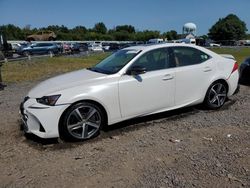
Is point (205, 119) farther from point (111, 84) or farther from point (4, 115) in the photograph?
point (4, 115)

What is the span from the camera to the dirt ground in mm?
3898

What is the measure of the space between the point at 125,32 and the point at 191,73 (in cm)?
10763

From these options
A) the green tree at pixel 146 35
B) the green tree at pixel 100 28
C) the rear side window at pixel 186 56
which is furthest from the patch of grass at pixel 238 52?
the green tree at pixel 100 28

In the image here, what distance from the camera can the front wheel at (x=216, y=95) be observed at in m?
6.68

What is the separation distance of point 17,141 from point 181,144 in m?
2.64

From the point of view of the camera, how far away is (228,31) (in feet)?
382

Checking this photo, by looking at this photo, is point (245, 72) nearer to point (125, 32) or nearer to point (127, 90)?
point (127, 90)

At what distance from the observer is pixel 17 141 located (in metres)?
5.39

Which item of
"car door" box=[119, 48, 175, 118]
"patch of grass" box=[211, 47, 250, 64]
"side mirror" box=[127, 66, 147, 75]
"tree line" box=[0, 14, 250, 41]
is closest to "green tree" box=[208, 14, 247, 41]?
"tree line" box=[0, 14, 250, 41]

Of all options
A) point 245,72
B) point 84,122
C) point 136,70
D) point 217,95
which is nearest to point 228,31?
point 245,72

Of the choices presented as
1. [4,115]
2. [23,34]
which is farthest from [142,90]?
[23,34]

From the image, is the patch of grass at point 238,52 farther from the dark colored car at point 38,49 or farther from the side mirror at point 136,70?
the dark colored car at point 38,49

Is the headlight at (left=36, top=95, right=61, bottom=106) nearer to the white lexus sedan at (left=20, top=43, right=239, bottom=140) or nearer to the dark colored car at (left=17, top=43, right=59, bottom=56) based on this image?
the white lexus sedan at (left=20, top=43, right=239, bottom=140)

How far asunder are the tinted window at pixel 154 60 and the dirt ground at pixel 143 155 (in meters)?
1.02
